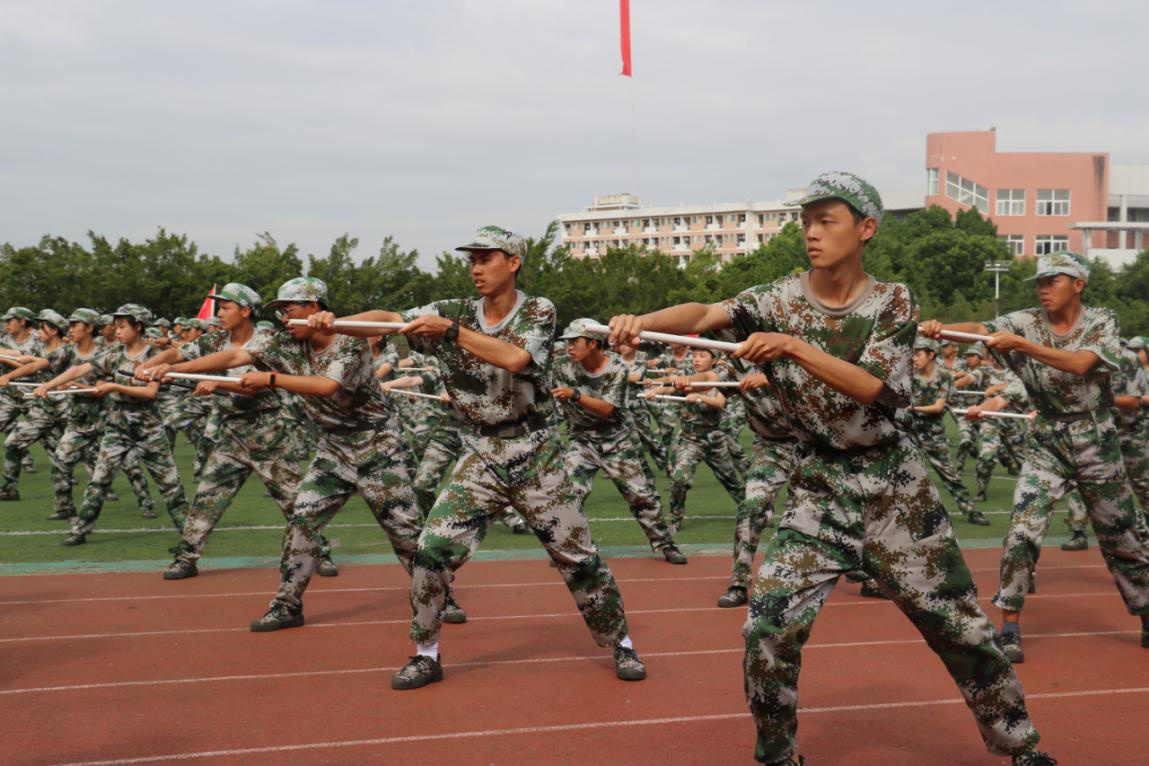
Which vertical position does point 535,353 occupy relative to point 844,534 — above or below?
above

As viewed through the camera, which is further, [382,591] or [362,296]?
[362,296]

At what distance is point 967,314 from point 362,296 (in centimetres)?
3366

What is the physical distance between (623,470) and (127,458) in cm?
503

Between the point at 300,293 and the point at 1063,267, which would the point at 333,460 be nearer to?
the point at 300,293

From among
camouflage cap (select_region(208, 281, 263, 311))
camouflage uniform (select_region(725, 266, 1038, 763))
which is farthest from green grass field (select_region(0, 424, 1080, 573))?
camouflage uniform (select_region(725, 266, 1038, 763))

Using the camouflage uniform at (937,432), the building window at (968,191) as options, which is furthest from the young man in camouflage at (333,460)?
the building window at (968,191)

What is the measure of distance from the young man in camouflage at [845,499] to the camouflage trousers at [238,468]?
5.66 meters

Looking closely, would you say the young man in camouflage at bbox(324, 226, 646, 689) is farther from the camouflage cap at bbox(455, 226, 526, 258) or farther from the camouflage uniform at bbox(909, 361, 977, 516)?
the camouflage uniform at bbox(909, 361, 977, 516)

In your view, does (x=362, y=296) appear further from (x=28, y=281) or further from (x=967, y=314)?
(x=967, y=314)

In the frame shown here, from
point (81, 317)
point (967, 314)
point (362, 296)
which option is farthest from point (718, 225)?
point (81, 317)

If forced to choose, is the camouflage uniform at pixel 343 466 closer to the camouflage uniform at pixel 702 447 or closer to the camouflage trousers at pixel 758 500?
the camouflage trousers at pixel 758 500

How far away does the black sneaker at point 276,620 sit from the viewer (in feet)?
24.5

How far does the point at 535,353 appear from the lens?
19.9 ft

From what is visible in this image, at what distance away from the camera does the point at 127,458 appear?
11.6 metres
